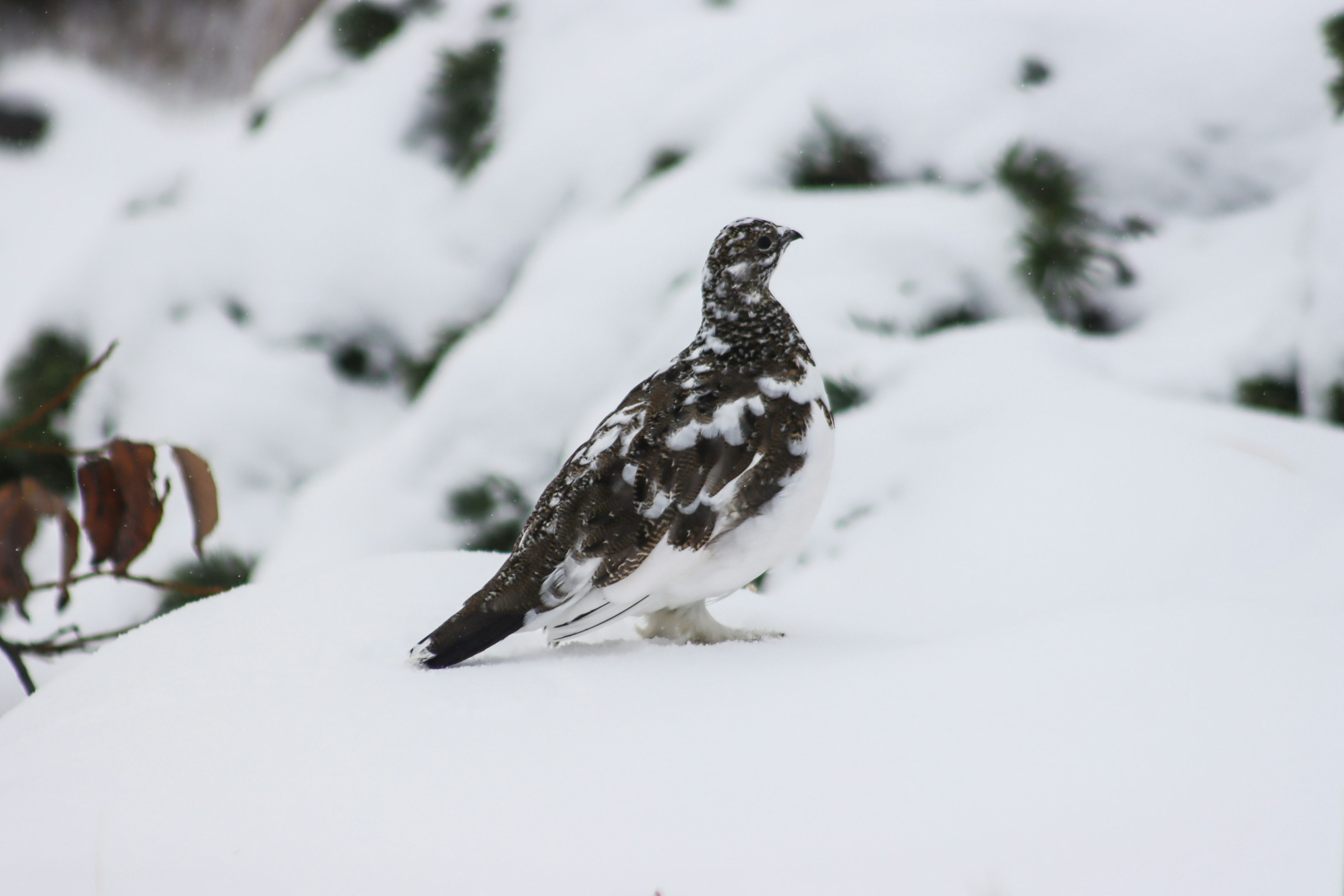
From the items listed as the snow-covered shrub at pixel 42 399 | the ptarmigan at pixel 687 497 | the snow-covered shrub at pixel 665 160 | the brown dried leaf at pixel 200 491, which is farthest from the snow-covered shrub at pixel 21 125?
the ptarmigan at pixel 687 497

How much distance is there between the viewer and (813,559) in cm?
259

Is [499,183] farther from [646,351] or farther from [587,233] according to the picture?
[646,351]

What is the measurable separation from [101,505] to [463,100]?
3.46 meters

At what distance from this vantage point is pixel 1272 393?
2777mm

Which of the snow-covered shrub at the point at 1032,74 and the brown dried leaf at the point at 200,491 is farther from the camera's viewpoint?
the snow-covered shrub at the point at 1032,74

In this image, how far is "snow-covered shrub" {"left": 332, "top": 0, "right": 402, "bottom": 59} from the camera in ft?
17.0

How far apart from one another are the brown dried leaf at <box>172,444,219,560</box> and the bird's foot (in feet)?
2.40

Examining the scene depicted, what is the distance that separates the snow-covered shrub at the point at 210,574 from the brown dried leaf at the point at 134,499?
1.80 meters

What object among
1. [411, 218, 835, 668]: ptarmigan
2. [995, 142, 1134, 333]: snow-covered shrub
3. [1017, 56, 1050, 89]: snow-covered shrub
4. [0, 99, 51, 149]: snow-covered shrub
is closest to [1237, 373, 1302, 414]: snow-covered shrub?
[995, 142, 1134, 333]: snow-covered shrub

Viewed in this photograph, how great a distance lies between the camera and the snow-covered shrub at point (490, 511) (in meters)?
3.13

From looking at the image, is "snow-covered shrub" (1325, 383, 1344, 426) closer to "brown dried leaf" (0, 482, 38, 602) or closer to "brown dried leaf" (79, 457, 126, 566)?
"brown dried leaf" (79, 457, 126, 566)

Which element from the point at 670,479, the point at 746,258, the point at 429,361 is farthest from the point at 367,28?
the point at 670,479

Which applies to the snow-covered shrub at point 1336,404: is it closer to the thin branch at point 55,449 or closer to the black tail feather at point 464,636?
the black tail feather at point 464,636

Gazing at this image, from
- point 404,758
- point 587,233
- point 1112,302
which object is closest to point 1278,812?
point 404,758
